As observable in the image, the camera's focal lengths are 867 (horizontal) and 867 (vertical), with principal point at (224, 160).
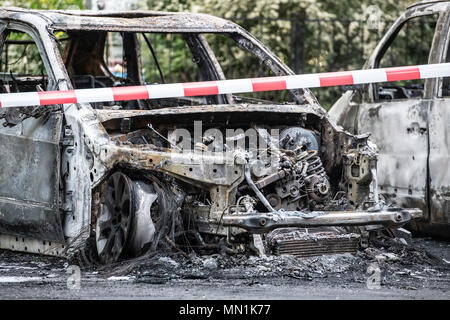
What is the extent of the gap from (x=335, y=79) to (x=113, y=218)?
2.53 m

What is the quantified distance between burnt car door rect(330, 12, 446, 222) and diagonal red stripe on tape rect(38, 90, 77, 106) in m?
3.30

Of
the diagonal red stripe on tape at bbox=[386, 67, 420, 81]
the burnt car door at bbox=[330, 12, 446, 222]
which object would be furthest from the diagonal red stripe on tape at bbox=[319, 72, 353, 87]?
the burnt car door at bbox=[330, 12, 446, 222]

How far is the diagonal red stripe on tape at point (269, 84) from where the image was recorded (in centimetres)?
745

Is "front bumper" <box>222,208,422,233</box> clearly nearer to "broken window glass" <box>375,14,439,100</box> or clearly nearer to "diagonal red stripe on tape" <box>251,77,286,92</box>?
"diagonal red stripe on tape" <box>251,77,286,92</box>

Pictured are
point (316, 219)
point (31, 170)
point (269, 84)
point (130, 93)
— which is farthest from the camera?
point (269, 84)

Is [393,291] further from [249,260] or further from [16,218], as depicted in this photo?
[16,218]

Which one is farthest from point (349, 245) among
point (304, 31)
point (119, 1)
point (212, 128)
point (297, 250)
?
point (119, 1)

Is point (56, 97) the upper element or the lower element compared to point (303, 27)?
lower

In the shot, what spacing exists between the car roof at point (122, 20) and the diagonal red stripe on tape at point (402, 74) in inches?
57.2

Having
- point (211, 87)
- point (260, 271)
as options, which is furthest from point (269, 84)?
point (260, 271)

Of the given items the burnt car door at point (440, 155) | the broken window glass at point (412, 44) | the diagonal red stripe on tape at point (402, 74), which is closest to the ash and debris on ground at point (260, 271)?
the burnt car door at point (440, 155)

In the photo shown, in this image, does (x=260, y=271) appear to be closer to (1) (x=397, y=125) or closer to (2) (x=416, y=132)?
(2) (x=416, y=132)

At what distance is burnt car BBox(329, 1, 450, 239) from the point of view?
7832 mm

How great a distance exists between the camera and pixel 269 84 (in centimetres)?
752
